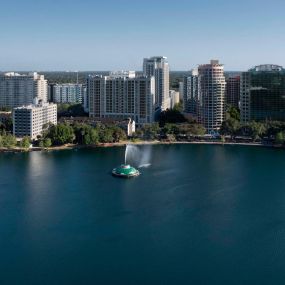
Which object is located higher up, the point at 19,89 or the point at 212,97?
the point at 19,89

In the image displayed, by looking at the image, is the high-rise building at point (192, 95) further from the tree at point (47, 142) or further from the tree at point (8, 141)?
the tree at point (8, 141)

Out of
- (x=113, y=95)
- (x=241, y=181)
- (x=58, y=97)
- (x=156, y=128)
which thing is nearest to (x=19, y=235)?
(x=241, y=181)

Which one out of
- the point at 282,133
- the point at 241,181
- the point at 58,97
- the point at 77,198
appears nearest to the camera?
the point at 77,198

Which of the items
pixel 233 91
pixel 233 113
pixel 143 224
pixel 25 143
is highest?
pixel 233 91

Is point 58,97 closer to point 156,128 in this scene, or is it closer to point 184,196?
point 156,128

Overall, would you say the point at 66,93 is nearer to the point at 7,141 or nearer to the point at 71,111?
the point at 71,111

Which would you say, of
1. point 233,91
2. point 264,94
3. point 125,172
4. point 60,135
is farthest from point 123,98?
point 125,172
